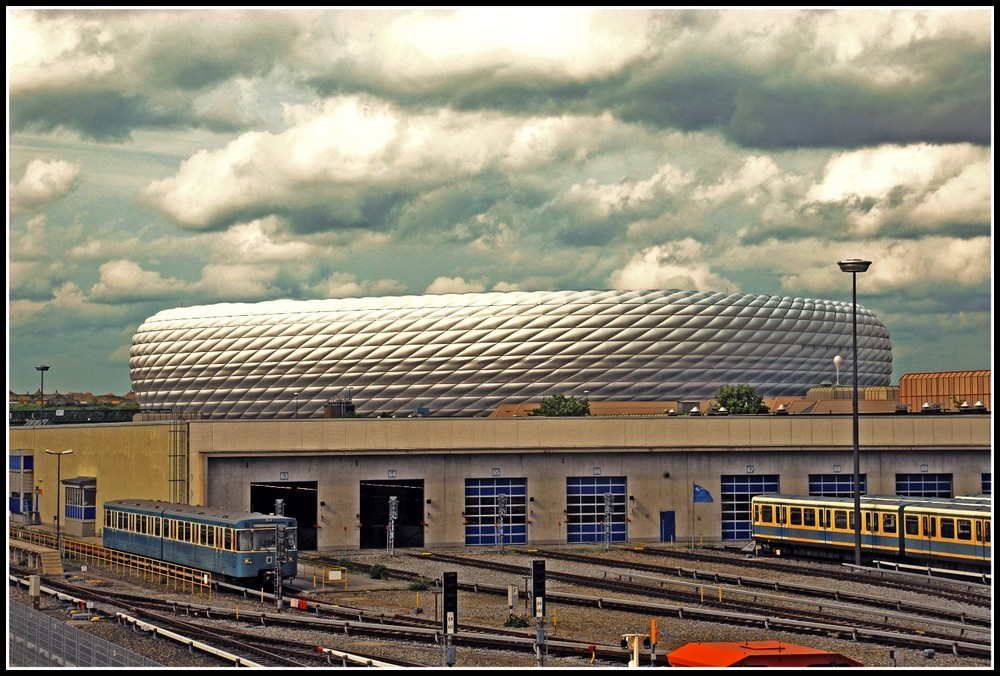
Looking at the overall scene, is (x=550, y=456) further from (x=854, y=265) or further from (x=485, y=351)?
(x=485, y=351)

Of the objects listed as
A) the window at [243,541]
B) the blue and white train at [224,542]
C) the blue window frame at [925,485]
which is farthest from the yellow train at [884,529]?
the window at [243,541]

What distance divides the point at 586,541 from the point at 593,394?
217 ft

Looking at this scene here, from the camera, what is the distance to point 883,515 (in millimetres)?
50906

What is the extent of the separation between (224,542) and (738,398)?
87256mm

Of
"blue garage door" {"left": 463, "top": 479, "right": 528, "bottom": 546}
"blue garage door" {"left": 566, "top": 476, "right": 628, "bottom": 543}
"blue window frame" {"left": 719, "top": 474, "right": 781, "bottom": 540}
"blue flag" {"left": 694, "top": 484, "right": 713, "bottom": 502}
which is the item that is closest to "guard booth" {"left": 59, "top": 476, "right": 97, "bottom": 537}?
"blue garage door" {"left": 463, "top": 479, "right": 528, "bottom": 546}

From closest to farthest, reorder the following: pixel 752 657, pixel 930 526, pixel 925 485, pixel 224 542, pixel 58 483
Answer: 1. pixel 752 657
2. pixel 224 542
3. pixel 930 526
4. pixel 925 485
5. pixel 58 483

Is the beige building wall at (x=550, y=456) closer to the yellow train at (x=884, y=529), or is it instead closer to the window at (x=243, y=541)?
the yellow train at (x=884, y=529)

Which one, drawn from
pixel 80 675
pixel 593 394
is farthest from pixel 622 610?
pixel 593 394

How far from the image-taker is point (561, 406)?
120 metres

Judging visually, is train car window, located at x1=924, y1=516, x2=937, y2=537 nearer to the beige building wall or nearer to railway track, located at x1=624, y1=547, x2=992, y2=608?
railway track, located at x1=624, y1=547, x2=992, y2=608

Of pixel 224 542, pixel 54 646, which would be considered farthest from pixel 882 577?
pixel 54 646

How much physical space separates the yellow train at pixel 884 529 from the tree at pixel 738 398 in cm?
6501

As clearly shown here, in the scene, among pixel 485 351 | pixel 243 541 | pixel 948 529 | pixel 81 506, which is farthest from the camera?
pixel 485 351

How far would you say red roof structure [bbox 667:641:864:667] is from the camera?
2734 cm
